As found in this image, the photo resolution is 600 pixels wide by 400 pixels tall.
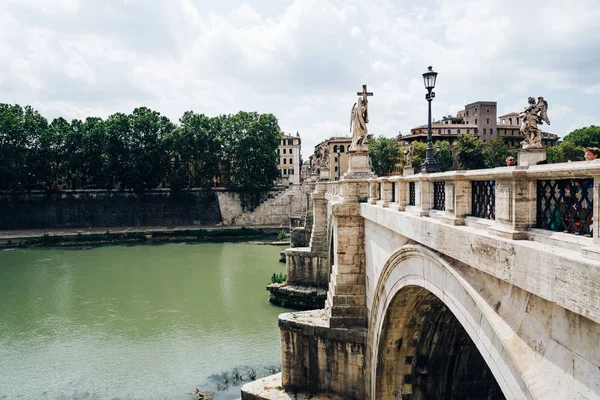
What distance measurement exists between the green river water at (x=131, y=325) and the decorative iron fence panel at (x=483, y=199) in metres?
8.96

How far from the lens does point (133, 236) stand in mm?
36219

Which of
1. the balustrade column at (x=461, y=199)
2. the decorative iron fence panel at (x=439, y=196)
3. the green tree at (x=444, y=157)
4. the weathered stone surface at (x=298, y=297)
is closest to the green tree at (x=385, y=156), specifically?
the green tree at (x=444, y=157)

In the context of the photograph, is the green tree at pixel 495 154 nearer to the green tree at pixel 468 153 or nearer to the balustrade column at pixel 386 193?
the green tree at pixel 468 153

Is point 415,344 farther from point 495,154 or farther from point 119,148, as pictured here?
point 119,148

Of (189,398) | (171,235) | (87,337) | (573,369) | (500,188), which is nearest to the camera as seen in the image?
(573,369)

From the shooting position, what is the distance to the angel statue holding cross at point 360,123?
10172 mm

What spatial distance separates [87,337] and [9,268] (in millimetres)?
14822

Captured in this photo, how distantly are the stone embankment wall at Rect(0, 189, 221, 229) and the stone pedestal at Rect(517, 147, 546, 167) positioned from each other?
127 feet

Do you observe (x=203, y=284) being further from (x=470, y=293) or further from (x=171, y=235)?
(x=470, y=293)

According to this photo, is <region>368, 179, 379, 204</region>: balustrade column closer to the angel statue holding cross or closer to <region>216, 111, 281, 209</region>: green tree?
the angel statue holding cross

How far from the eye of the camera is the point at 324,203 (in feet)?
67.9

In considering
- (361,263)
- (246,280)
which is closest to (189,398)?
(361,263)

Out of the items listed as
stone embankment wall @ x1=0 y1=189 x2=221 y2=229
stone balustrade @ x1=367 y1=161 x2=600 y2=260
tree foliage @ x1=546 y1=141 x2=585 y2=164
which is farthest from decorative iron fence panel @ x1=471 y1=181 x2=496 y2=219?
stone embankment wall @ x1=0 y1=189 x2=221 y2=229

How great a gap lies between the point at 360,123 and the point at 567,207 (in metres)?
7.34
